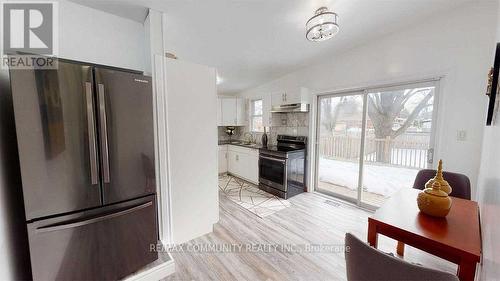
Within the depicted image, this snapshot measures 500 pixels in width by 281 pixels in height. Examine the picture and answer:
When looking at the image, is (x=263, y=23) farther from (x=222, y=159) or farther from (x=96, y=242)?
(x=222, y=159)

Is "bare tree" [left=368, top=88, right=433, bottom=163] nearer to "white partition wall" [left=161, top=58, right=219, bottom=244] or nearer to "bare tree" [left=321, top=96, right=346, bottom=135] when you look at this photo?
"bare tree" [left=321, top=96, right=346, bottom=135]

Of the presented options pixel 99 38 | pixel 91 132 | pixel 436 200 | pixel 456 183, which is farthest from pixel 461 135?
pixel 99 38

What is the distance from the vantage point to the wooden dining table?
95cm

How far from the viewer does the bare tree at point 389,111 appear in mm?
2477

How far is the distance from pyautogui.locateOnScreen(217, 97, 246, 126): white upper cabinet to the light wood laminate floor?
2660mm

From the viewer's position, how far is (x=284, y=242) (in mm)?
2193

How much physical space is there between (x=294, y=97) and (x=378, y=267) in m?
3.11

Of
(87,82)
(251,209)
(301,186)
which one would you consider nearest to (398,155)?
(301,186)

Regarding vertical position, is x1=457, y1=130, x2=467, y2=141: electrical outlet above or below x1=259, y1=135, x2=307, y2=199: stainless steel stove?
above

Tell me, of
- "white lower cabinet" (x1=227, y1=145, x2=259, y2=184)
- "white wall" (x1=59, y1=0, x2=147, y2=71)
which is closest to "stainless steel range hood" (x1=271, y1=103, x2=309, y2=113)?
"white lower cabinet" (x1=227, y1=145, x2=259, y2=184)

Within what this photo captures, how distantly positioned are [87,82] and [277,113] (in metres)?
3.43

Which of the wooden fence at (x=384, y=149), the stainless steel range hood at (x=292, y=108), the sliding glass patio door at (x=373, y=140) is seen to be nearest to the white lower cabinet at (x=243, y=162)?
the stainless steel range hood at (x=292, y=108)

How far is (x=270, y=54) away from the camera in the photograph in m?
3.03

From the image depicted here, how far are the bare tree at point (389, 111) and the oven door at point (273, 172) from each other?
4.96ft
